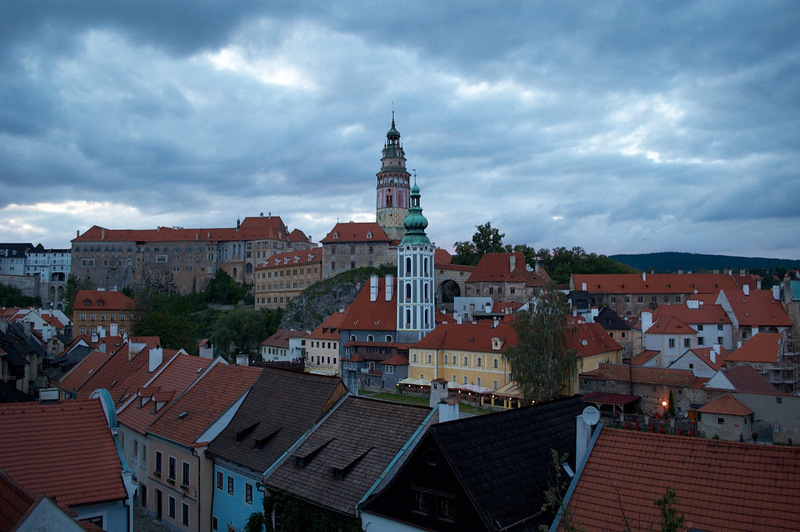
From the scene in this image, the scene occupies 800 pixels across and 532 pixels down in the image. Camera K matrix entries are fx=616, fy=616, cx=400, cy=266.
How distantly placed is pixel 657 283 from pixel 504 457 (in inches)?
2649

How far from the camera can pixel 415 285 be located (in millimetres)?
→ 62094

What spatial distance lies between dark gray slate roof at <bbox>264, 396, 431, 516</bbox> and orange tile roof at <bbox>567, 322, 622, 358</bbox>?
93.1 ft

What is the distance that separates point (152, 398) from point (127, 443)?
2417mm

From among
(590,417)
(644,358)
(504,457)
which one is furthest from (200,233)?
(590,417)

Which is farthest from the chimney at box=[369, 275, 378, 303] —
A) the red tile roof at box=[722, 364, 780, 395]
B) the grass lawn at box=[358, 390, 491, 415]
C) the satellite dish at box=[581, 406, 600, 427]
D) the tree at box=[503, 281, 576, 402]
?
the satellite dish at box=[581, 406, 600, 427]

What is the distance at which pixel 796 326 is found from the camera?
165 feet

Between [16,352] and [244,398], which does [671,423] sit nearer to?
[244,398]

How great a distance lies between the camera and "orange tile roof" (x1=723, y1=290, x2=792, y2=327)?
52.4 m

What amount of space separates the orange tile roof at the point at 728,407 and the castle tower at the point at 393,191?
75.5 m

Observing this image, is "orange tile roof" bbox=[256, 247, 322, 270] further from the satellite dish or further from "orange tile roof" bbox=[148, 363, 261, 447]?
the satellite dish

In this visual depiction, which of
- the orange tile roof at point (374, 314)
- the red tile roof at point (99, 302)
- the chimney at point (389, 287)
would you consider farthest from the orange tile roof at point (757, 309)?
the red tile roof at point (99, 302)

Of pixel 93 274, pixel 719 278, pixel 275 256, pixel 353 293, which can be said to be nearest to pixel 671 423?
pixel 719 278

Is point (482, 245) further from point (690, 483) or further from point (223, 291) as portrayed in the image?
point (690, 483)

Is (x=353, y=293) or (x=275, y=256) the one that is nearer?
(x=353, y=293)
